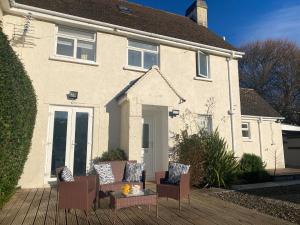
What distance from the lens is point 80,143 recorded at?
33.5 ft

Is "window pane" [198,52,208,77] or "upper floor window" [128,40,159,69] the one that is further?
"window pane" [198,52,208,77]

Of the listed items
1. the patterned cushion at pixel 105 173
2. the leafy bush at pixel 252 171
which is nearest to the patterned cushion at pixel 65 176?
the patterned cushion at pixel 105 173

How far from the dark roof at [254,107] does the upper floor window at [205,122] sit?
16.0 ft

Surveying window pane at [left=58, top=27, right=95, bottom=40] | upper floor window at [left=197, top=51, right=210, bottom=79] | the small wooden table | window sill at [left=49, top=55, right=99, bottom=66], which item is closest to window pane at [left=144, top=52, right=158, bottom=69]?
upper floor window at [left=197, top=51, right=210, bottom=79]

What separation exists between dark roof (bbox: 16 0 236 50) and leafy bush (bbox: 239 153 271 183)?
6286 millimetres

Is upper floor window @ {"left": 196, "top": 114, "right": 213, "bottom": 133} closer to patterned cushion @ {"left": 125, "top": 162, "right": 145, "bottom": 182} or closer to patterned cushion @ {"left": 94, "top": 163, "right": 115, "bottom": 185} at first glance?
patterned cushion @ {"left": 125, "top": 162, "right": 145, "bottom": 182}

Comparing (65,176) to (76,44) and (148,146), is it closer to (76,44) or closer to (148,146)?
(148,146)

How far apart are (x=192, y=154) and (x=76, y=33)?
7059mm

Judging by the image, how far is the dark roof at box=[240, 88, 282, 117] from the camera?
17.4 meters

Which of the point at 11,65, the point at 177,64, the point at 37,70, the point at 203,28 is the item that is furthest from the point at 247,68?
the point at 11,65

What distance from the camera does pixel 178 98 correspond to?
11234mm

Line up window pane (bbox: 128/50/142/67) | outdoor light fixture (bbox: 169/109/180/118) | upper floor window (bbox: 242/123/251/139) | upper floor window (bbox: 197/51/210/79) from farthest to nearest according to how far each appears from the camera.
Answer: upper floor window (bbox: 242/123/251/139) → upper floor window (bbox: 197/51/210/79) → window pane (bbox: 128/50/142/67) → outdoor light fixture (bbox: 169/109/180/118)

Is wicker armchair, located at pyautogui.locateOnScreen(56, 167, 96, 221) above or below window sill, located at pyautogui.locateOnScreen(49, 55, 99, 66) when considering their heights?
below

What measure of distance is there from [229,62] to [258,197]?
27.2 ft
